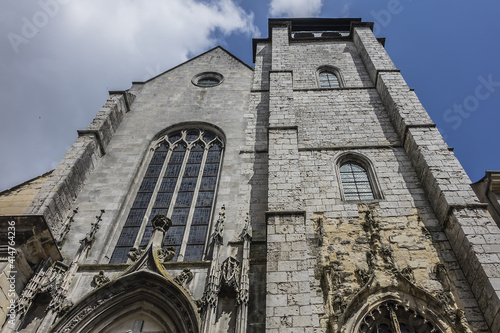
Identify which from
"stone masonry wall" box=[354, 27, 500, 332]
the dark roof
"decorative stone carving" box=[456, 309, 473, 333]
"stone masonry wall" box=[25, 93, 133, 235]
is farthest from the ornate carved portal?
the dark roof

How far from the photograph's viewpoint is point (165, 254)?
7211 millimetres

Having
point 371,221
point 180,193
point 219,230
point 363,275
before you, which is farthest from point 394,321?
point 180,193

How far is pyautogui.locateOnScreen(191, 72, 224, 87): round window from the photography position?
13.8m

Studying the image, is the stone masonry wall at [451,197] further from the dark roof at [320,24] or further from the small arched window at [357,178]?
the dark roof at [320,24]

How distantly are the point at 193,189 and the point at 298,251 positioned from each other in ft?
12.1

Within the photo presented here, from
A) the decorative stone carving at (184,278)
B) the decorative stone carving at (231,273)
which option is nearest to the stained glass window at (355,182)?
the decorative stone carving at (231,273)

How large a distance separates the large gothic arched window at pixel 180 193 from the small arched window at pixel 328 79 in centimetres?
486

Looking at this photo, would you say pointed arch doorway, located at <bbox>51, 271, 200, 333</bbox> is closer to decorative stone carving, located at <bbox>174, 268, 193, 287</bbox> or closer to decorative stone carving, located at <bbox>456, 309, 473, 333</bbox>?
decorative stone carving, located at <bbox>174, 268, 193, 287</bbox>

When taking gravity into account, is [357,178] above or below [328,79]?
below

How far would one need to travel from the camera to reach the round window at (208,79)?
1375 cm

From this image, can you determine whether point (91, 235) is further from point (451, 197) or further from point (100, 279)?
point (451, 197)

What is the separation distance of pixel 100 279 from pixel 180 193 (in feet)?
10.0

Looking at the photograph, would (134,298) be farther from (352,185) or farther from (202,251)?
(352,185)

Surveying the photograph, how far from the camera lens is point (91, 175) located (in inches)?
380
